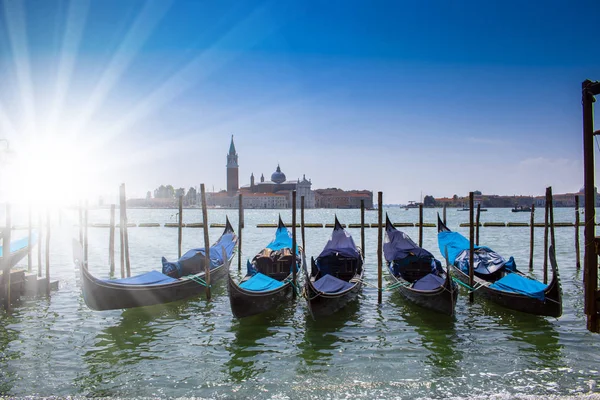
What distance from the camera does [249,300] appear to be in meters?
7.68

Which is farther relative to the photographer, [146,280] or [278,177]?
[278,177]

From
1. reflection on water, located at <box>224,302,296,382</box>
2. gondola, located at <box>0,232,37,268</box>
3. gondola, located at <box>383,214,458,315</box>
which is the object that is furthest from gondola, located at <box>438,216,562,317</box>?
gondola, located at <box>0,232,37,268</box>

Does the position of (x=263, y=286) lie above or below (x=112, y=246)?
below

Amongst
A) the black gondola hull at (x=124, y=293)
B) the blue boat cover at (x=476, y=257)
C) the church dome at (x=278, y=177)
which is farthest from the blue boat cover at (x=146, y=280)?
the church dome at (x=278, y=177)

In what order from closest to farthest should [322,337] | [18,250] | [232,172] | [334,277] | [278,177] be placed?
[322,337], [334,277], [18,250], [232,172], [278,177]

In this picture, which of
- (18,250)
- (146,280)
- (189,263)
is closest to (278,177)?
(18,250)

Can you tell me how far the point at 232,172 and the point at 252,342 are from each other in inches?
4217

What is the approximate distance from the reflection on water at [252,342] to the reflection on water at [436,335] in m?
2.16

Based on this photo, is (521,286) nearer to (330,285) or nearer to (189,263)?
Answer: (330,285)

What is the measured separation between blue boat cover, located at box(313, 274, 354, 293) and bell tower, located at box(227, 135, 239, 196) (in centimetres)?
10389

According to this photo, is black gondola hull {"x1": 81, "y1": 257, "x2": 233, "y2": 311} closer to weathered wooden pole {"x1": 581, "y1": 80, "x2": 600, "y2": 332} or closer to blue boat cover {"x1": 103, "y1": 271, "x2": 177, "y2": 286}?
blue boat cover {"x1": 103, "y1": 271, "x2": 177, "y2": 286}

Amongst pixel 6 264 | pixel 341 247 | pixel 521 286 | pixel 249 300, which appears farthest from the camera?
pixel 341 247

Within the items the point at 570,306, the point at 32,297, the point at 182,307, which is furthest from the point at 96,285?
the point at 570,306

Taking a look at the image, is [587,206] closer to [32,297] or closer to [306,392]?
[306,392]
